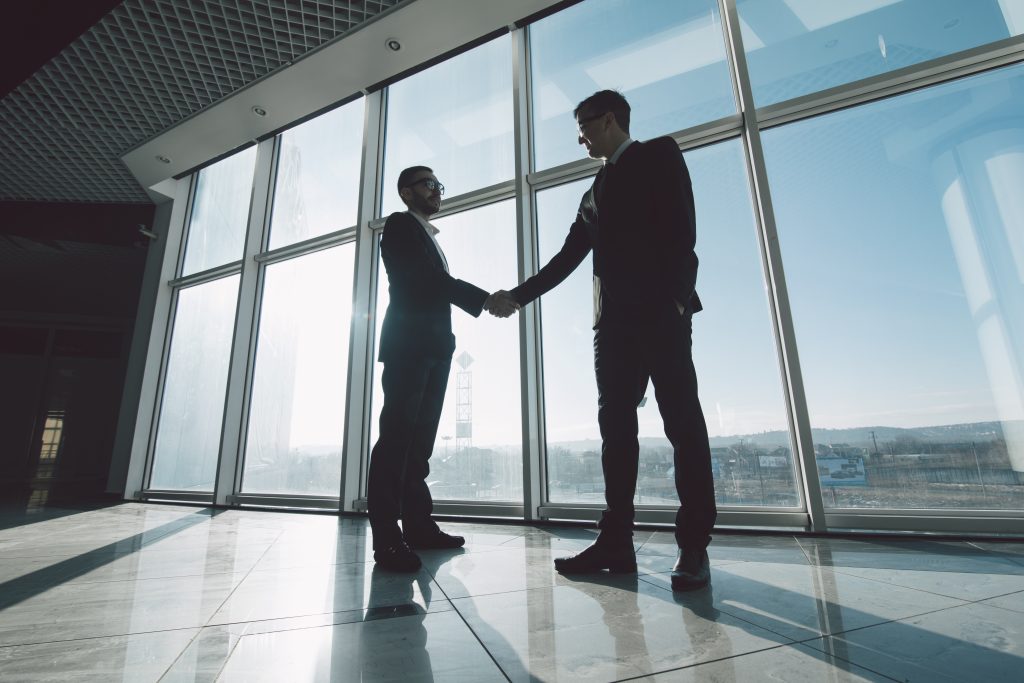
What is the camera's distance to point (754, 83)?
2.38 m

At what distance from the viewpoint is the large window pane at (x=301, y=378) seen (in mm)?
3209

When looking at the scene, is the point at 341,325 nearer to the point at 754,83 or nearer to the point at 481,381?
the point at 481,381

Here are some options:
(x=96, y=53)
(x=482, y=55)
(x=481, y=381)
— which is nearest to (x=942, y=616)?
(x=481, y=381)

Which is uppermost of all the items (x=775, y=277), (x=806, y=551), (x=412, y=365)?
(x=775, y=277)

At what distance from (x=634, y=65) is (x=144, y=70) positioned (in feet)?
11.7

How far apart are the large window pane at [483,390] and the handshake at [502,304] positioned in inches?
40.6

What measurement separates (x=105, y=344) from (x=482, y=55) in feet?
30.8

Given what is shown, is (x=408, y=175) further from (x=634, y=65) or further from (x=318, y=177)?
(x=318, y=177)

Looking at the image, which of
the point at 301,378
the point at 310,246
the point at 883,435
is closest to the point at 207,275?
the point at 310,246

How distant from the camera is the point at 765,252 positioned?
2.18 meters

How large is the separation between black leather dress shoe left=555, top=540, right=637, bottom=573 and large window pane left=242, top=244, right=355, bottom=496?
7.34 ft

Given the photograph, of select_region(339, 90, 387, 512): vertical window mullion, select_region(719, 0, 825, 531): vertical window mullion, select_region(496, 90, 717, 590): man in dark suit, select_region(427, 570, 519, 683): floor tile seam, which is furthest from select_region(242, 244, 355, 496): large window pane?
select_region(719, 0, 825, 531): vertical window mullion

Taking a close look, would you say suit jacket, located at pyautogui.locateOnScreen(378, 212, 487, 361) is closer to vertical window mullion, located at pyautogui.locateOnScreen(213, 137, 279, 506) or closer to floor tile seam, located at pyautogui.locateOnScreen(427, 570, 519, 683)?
floor tile seam, located at pyautogui.locateOnScreen(427, 570, 519, 683)

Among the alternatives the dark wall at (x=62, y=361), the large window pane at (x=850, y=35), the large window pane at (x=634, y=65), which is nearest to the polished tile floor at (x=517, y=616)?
the large window pane at (x=850, y=35)
